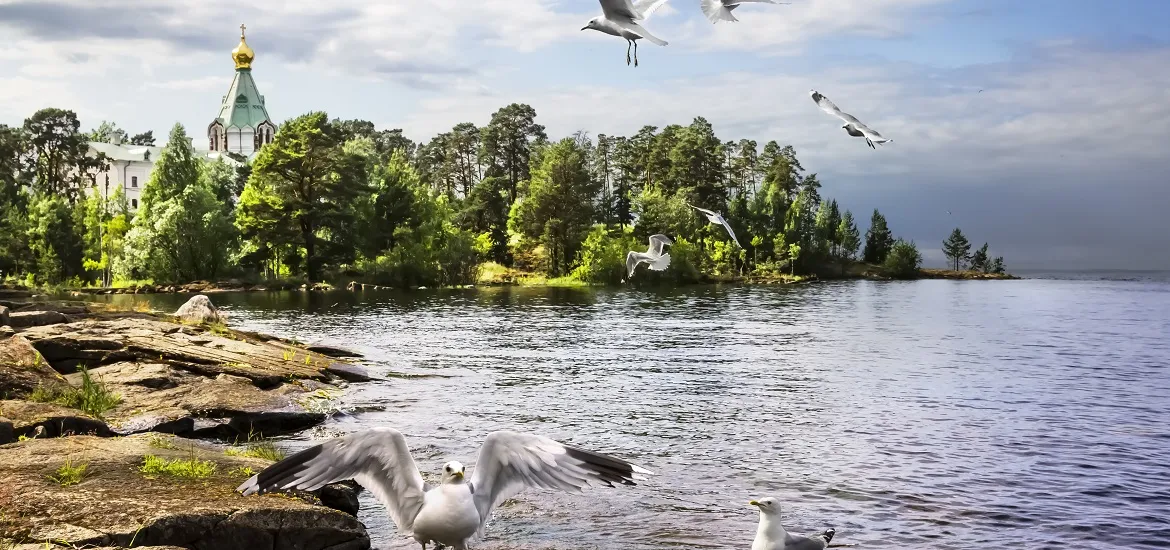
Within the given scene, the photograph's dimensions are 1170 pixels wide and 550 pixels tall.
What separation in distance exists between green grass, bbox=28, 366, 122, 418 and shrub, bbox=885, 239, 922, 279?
11110 cm

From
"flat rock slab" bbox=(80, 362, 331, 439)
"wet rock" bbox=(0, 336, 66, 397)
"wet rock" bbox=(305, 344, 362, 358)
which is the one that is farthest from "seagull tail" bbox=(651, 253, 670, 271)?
"wet rock" bbox=(0, 336, 66, 397)

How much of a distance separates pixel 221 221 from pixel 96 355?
56532 mm

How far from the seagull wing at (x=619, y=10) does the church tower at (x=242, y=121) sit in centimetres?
12721

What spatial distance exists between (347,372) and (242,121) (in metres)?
119

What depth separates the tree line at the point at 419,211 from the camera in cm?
7169

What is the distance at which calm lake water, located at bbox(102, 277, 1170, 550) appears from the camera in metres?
10.6

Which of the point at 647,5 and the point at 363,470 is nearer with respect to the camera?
the point at 363,470

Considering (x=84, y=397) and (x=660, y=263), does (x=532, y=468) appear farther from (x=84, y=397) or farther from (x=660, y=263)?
(x=660, y=263)

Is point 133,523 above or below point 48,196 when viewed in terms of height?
below

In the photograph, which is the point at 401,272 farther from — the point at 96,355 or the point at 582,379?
the point at 96,355

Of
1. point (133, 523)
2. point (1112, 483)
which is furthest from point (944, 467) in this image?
point (133, 523)

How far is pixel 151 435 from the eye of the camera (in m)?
11.4

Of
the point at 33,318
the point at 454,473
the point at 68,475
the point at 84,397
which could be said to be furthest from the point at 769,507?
the point at 33,318

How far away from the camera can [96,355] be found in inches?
638
